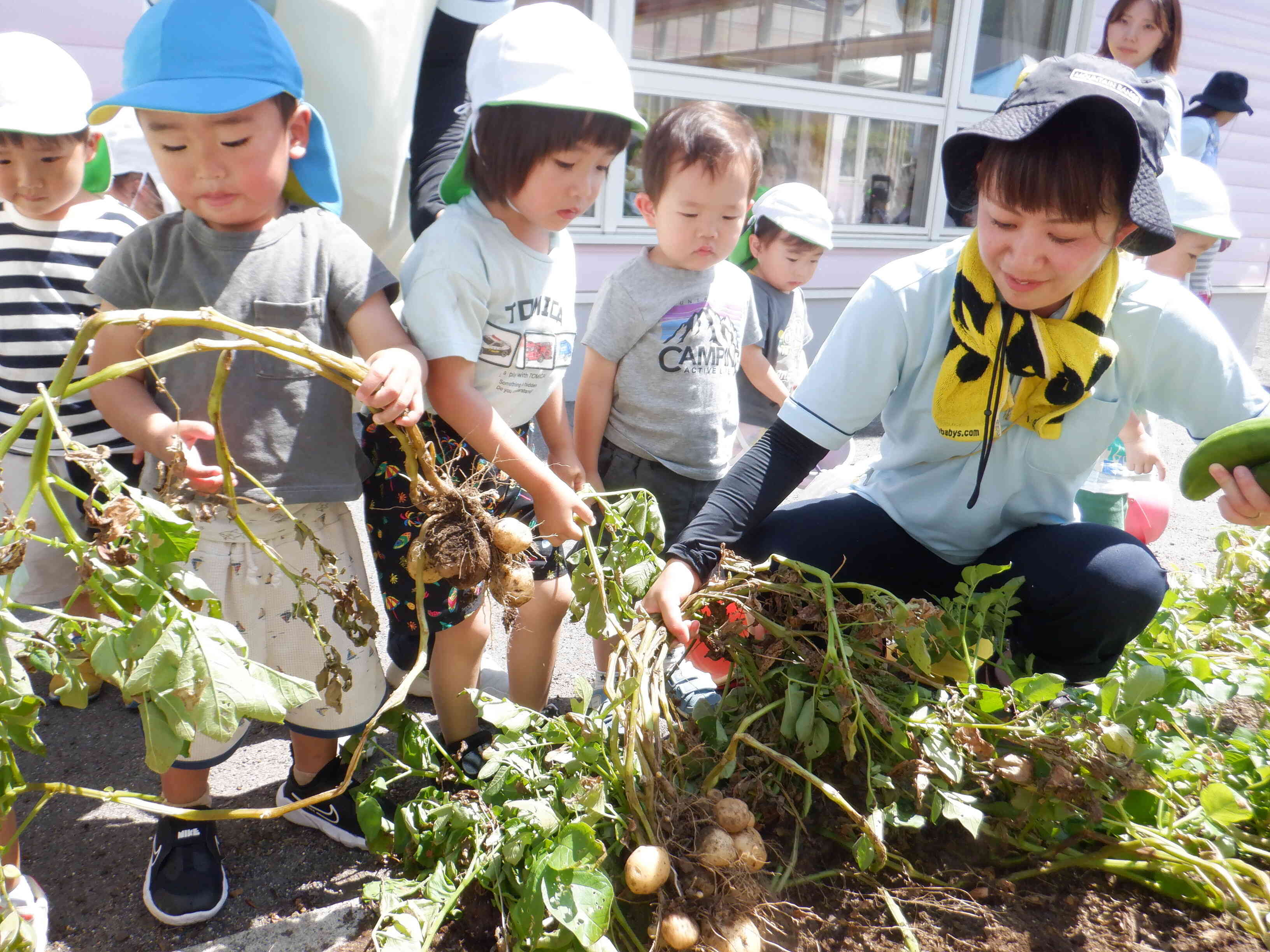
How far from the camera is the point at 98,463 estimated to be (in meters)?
1.14

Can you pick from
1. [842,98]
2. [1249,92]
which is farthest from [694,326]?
[1249,92]

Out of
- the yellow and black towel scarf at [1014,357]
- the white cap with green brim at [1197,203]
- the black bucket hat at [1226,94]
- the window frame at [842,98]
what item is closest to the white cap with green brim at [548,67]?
the yellow and black towel scarf at [1014,357]

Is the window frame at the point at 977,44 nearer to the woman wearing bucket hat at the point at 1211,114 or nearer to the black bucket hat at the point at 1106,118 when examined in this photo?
the woman wearing bucket hat at the point at 1211,114

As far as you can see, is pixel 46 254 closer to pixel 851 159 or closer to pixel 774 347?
pixel 774 347

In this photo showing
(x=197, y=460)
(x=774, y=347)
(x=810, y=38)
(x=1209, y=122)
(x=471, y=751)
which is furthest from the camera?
(x=810, y=38)

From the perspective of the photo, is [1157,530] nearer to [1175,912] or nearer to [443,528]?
[1175,912]

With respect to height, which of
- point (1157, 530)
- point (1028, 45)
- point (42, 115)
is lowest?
point (1157, 530)

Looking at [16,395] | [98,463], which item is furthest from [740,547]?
[16,395]

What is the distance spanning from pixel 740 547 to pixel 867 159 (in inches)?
213

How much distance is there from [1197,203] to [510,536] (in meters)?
2.86

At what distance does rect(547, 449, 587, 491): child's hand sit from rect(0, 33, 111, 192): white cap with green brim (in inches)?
46.5

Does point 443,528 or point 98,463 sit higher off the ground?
point 98,463

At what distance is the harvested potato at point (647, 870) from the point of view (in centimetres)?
123

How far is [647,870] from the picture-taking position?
1228 millimetres
